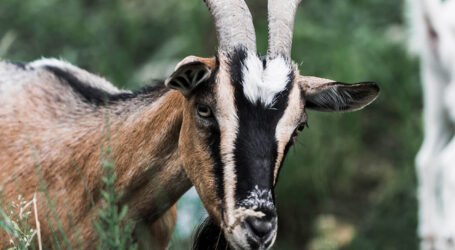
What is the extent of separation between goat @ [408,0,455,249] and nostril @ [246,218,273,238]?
5.24 meters

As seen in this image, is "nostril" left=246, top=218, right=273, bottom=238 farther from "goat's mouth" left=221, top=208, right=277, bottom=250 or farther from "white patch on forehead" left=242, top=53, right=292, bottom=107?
"white patch on forehead" left=242, top=53, right=292, bottom=107

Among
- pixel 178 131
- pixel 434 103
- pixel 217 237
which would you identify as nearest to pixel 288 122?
pixel 178 131

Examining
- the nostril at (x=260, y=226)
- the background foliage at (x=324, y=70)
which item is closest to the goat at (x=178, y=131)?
the nostril at (x=260, y=226)

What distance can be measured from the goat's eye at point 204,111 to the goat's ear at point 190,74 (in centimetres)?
8

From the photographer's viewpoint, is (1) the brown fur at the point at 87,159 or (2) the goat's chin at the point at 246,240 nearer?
(2) the goat's chin at the point at 246,240

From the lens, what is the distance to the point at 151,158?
5.90 meters

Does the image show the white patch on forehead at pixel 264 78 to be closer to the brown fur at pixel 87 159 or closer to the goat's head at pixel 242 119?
the goat's head at pixel 242 119

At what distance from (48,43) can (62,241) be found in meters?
6.43

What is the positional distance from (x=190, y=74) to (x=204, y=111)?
179 mm

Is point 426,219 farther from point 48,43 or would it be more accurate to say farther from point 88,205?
point 88,205

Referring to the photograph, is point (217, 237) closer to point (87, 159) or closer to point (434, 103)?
point (87, 159)

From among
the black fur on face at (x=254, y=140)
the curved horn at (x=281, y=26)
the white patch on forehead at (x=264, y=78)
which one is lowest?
the black fur on face at (x=254, y=140)

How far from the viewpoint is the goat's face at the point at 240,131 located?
521cm

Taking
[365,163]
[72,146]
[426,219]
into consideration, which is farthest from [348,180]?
[72,146]
